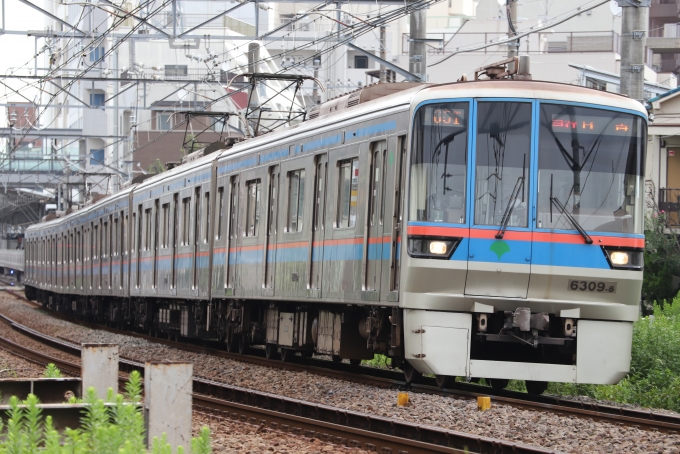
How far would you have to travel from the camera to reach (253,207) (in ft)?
49.9

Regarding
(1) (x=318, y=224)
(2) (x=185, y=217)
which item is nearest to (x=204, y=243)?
(2) (x=185, y=217)

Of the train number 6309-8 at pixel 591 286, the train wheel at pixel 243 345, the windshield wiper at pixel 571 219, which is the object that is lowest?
the train wheel at pixel 243 345

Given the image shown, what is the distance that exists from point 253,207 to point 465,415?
674cm

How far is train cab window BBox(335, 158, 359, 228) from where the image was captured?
38.4ft

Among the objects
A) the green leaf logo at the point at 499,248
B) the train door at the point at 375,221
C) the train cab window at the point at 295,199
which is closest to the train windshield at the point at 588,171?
the green leaf logo at the point at 499,248

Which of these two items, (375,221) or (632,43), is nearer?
(375,221)

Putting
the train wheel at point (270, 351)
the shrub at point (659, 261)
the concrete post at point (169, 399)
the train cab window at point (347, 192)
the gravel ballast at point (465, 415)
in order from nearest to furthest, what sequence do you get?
the concrete post at point (169, 399) → the gravel ballast at point (465, 415) → the train cab window at point (347, 192) → the train wheel at point (270, 351) → the shrub at point (659, 261)

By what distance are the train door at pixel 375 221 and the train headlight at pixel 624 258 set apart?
2014 millimetres

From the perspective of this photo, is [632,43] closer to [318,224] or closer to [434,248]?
[318,224]

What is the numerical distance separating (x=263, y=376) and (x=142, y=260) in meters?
9.63

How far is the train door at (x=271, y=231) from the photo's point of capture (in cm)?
1423

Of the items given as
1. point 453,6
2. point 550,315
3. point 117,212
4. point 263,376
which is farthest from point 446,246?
point 453,6

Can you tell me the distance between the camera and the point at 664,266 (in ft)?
77.7

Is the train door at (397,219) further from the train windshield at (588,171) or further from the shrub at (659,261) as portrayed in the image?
the shrub at (659,261)
